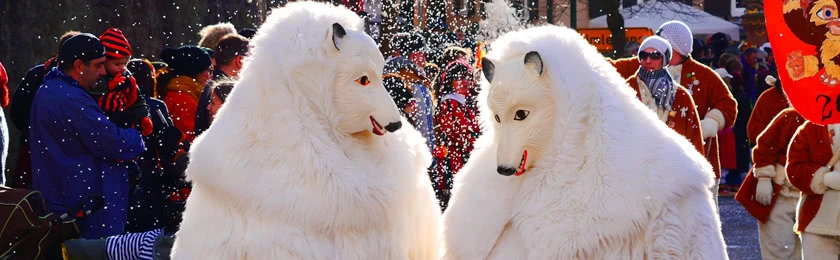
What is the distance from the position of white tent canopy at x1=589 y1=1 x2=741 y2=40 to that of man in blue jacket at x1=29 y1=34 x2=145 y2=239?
70.9 feet

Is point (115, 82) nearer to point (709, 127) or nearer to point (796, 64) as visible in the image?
point (796, 64)

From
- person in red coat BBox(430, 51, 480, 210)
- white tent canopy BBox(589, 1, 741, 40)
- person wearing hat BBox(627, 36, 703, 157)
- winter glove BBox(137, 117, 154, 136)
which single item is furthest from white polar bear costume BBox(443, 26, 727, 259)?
white tent canopy BBox(589, 1, 741, 40)

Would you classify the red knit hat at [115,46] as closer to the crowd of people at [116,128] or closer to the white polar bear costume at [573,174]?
the crowd of people at [116,128]

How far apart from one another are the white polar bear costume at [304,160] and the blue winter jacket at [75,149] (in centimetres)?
174

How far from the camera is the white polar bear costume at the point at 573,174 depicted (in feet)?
17.4

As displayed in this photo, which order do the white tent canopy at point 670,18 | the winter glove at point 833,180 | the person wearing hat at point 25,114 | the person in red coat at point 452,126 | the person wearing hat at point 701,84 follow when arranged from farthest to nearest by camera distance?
1. the white tent canopy at point 670,18
2. the person in red coat at point 452,126
3. the person wearing hat at point 701,84
4. the person wearing hat at point 25,114
5. the winter glove at point 833,180

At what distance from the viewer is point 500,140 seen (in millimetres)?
5523

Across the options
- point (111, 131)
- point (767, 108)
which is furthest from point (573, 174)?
point (767, 108)

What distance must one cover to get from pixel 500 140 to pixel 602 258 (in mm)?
620

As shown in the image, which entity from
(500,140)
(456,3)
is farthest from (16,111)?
(456,3)

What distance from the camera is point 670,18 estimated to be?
1176 inches

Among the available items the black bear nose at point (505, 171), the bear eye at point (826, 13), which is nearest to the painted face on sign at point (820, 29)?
the bear eye at point (826, 13)

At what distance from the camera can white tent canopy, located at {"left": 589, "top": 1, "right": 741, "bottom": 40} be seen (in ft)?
94.3

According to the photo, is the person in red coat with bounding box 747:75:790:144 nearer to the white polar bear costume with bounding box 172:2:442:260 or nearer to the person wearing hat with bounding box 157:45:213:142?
the person wearing hat with bounding box 157:45:213:142
